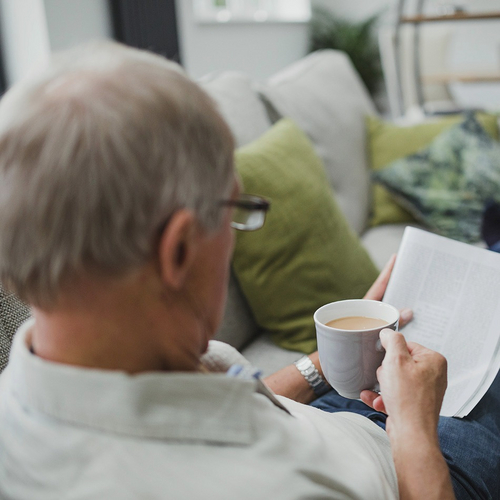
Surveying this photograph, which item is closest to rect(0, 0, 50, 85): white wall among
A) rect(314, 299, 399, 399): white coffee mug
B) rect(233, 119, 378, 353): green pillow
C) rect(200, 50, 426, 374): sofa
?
rect(200, 50, 426, 374): sofa

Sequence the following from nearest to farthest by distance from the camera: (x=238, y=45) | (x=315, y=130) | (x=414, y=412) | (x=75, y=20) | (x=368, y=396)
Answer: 1. (x=414, y=412)
2. (x=368, y=396)
3. (x=315, y=130)
4. (x=75, y=20)
5. (x=238, y=45)

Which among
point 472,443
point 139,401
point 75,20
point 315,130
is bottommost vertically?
point 472,443

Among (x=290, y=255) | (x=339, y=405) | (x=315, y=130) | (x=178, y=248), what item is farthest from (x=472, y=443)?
(x=315, y=130)

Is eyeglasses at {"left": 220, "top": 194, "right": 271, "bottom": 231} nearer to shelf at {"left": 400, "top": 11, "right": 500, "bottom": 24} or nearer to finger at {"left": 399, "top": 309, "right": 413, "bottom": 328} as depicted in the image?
finger at {"left": 399, "top": 309, "right": 413, "bottom": 328}

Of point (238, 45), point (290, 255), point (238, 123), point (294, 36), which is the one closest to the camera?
point (290, 255)

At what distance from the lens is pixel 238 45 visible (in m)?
4.77

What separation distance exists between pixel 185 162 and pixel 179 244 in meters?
0.07

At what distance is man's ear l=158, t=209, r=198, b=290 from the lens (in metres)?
0.48

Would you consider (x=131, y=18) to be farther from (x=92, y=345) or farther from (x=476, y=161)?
(x=92, y=345)

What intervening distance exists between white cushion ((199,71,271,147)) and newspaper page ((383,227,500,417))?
57cm

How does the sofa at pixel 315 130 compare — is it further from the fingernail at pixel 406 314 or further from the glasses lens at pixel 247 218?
the glasses lens at pixel 247 218

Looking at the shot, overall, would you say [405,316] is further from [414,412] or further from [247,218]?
[247,218]

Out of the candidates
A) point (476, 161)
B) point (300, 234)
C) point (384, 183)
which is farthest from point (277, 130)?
point (476, 161)

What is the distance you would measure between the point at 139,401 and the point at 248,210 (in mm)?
193
